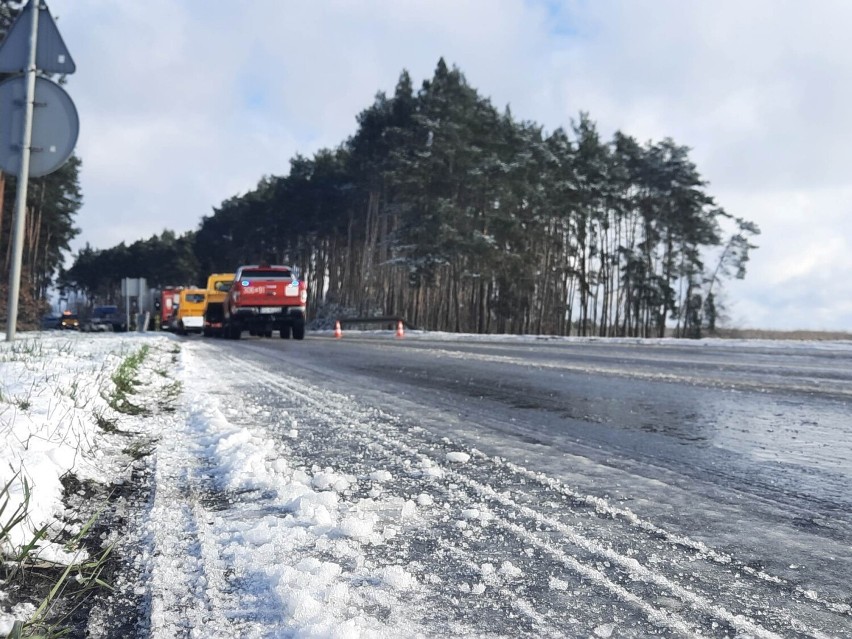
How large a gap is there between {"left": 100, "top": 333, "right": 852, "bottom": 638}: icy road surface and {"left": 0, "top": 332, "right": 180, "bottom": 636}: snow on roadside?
27 cm

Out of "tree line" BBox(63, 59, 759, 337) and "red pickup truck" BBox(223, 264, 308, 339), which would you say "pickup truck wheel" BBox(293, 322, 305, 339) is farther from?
"tree line" BBox(63, 59, 759, 337)

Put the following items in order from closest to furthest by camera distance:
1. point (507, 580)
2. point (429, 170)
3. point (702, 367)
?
point (507, 580)
point (702, 367)
point (429, 170)

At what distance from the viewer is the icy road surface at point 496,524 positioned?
5.52 feet

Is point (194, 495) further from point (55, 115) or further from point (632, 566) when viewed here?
point (55, 115)

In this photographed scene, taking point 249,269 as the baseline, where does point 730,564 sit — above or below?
below

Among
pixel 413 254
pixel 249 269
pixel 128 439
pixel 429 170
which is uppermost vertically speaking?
pixel 429 170

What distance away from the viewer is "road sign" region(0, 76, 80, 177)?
6965 millimetres

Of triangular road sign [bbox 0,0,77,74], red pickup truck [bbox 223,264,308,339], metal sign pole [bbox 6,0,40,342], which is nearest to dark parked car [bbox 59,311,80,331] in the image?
red pickup truck [bbox 223,264,308,339]

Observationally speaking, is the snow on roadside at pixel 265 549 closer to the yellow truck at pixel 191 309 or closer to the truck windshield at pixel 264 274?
the truck windshield at pixel 264 274

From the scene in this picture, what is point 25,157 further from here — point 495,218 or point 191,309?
point 495,218

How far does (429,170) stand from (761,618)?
4220cm

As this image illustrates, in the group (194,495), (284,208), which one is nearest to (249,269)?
(194,495)

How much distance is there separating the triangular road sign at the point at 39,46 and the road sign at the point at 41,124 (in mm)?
308

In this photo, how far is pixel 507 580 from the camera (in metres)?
1.90
